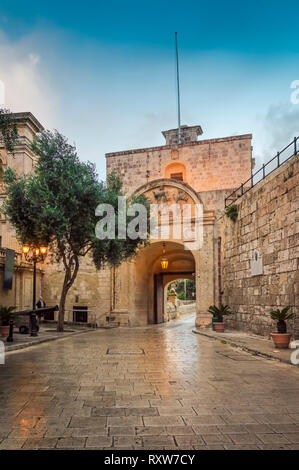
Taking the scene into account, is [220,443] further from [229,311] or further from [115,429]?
[229,311]

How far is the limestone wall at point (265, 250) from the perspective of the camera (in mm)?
11117

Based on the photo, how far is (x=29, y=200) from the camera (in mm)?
15664

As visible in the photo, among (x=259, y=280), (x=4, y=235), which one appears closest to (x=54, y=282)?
(x=4, y=235)

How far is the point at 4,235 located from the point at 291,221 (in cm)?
1727

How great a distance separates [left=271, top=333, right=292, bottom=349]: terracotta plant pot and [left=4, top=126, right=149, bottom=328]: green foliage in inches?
327

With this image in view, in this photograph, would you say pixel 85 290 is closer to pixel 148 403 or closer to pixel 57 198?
pixel 57 198

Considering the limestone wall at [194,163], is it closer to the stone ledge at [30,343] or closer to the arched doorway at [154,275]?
the arched doorway at [154,275]

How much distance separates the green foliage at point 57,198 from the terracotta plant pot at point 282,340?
8295mm

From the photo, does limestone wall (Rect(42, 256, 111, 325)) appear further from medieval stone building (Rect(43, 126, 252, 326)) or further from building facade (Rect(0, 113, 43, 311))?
building facade (Rect(0, 113, 43, 311))

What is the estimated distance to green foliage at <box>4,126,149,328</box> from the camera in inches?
594

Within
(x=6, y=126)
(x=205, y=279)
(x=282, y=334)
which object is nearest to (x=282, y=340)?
(x=282, y=334)

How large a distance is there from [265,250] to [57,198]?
26.1 ft

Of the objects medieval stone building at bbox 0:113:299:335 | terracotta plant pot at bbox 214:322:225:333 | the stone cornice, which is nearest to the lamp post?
medieval stone building at bbox 0:113:299:335

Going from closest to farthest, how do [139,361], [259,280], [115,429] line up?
1. [115,429]
2. [139,361]
3. [259,280]
